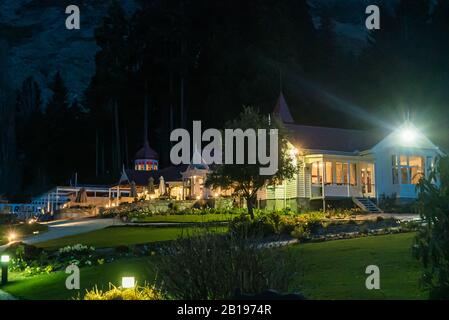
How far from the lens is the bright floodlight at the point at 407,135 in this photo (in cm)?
4038

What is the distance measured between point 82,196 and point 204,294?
42110 millimetres

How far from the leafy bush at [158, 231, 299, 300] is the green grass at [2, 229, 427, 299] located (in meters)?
2.10

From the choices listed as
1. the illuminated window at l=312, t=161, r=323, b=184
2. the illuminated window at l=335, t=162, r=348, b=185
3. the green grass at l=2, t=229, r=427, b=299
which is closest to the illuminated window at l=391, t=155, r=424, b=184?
the illuminated window at l=335, t=162, r=348, b=185

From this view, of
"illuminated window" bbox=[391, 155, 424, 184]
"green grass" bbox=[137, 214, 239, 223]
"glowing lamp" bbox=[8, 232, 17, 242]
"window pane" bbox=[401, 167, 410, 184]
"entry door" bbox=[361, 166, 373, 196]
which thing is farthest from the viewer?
"entry door" bbox=[361, 166, 373, 196]

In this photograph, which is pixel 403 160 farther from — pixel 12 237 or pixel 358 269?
pixel 358 269

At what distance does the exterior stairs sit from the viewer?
1422 inches

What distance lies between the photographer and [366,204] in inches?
1471

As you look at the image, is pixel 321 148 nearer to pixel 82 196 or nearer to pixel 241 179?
pixel 241 179

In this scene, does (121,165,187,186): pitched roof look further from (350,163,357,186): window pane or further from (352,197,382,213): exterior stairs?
(352,197,382,213): exterior stairs

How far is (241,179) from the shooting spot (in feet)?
105

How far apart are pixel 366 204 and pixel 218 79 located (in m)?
44.8

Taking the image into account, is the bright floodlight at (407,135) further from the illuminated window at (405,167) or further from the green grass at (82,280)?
the green grass at (82,280)

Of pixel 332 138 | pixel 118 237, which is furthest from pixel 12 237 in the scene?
pixel 332 138

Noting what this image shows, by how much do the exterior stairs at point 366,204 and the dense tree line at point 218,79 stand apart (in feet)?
86.0
